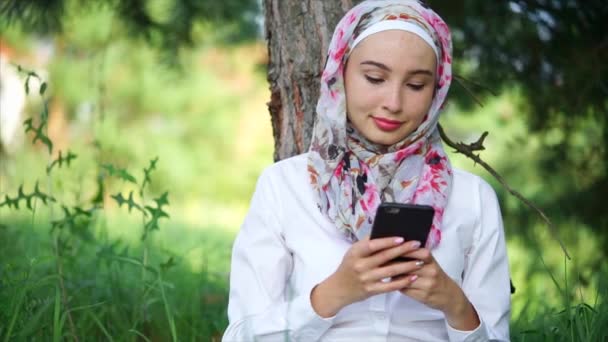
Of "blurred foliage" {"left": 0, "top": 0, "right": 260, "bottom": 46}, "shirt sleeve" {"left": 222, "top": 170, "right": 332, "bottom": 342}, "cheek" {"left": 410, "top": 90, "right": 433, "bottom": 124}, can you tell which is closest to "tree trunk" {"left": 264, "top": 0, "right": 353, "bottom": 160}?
"shirt sleeve" {"left": 222, "top": 170, "right": 332, "bottom": 342}

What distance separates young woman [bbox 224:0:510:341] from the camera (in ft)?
6.79

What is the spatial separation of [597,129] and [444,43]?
285cm

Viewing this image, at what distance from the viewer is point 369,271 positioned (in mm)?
1880

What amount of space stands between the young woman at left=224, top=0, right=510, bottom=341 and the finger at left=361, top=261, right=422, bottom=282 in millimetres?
153

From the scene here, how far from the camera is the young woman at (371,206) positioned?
207 centimetres

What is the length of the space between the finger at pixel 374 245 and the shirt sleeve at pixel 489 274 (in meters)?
0.39

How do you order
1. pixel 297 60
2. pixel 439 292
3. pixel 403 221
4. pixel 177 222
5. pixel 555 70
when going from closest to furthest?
pixel 403 221 < pixel 439 292 < pixel 297 60 < pixel 555 70 < pixel 177 222

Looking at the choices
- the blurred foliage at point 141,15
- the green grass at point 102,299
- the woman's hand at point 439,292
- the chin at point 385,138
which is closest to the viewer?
the woman's hand at point 439,292

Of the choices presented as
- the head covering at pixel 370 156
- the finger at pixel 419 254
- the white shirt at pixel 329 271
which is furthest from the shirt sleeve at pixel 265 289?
the finger at pixel 419 254

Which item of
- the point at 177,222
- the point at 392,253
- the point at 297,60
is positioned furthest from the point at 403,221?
the point at 177,222

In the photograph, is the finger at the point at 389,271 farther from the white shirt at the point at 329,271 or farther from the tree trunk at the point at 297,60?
the tree trunk at the point at 297,60

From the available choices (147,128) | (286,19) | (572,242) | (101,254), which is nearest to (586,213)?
(572,242)

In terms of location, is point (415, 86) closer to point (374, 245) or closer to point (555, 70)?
point (374, 245)

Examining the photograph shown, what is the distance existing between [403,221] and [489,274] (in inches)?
17.3
